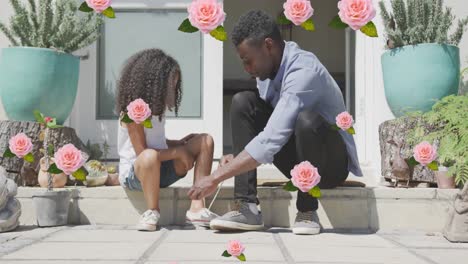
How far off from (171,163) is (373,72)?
1.76 meters

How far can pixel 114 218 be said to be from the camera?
2762mm

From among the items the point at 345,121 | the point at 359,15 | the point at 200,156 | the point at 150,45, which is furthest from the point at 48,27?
the point at 359,15

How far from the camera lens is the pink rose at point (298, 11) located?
133 centimetres

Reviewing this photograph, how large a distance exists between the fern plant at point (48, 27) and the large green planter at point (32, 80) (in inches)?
3.4

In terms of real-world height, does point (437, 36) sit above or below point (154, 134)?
above

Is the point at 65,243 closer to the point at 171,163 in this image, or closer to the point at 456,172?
the point at 171,163

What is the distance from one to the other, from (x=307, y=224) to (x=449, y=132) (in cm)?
107

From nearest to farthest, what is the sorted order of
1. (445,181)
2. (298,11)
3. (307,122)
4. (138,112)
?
1. (298,11)
2. (138,112)
3. (307,122)
4. (445,181)

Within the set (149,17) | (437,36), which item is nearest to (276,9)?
(149,17)

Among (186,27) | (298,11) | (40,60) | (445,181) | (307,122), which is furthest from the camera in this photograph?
(40,60)

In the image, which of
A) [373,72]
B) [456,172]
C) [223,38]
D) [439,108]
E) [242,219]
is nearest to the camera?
[223,38]

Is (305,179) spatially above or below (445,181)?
above

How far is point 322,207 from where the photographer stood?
2.70m

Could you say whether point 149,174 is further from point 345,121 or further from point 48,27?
point 48,27
